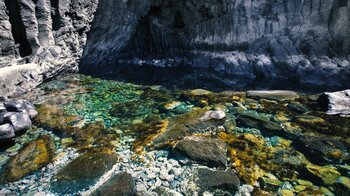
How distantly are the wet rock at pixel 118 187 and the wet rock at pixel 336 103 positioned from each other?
786 cm

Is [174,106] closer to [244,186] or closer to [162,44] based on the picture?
[244,186]

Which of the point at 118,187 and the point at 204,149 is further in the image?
the point at 204,149

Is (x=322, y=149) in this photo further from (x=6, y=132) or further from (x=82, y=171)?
(x=6, y=132)

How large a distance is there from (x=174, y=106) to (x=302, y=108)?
202 inches

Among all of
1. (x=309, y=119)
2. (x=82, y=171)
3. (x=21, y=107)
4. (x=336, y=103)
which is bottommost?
(x=82, y=171)

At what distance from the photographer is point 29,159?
619cm

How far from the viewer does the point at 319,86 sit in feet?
43.0

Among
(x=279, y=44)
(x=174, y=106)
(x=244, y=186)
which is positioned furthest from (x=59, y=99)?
(x=279, y=44)

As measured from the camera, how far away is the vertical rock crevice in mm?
12859

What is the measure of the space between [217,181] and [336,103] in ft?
22.9

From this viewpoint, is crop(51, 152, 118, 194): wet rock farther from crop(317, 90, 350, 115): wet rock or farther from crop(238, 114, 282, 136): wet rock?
crop(317, 90, 350, 115): wet rock

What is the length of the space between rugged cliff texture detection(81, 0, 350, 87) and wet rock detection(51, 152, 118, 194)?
40.0 ft

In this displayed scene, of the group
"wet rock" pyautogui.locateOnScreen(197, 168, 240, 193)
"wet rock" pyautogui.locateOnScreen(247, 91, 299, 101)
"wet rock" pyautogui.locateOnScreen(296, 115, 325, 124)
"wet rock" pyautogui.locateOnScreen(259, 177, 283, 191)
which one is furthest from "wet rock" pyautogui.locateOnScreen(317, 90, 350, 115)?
"wet rock" pyautogui.locateOnScreen(197, 168, 240, 193)

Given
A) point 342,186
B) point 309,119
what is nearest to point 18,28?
point 309,119
